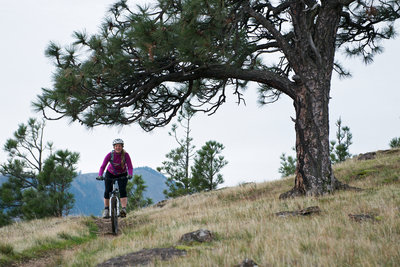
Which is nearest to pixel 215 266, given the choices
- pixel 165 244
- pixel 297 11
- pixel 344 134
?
pixel 165 244

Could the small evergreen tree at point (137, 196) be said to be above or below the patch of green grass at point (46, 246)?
above

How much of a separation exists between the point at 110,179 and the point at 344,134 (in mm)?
26269

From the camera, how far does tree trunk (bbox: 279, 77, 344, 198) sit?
353 inches

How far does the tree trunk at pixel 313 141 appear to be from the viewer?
8.97m

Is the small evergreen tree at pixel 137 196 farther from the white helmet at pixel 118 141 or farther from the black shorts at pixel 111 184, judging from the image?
the white helmet at pixel 118 141

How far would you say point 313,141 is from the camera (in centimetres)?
902

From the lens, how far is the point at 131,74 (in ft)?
→ 29.8

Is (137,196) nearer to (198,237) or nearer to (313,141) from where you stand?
(313,141)

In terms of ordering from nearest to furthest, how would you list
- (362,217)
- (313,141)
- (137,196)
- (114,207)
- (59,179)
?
(362,217), (114,207), (313,141), (59,179), (137,196)

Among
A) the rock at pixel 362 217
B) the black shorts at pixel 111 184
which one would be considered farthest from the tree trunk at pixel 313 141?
Result: the black shorts at pixel 111 184

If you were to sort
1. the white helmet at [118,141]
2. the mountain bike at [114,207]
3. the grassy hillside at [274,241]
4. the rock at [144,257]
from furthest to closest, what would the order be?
the white helmet at [118,141]
the mountain bike at [114,207]
the rock at [144,257]
the grassy hillside at [274,241]

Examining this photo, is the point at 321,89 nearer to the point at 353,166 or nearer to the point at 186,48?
the point at 186,48

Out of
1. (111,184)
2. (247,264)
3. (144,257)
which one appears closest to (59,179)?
(111,184)

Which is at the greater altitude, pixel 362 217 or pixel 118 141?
pixel 118 141
